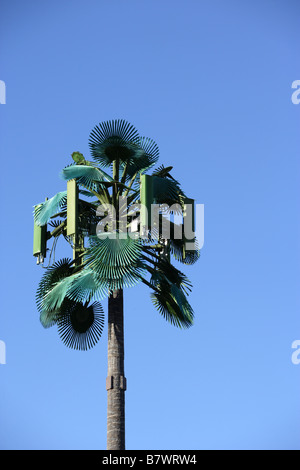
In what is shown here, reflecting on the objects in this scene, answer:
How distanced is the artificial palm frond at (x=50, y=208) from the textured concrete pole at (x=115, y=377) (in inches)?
110

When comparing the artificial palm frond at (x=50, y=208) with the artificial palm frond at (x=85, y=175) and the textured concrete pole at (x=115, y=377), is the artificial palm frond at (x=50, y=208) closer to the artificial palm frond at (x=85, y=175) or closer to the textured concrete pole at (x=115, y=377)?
the artificial palm frond at (x=85, y=175)

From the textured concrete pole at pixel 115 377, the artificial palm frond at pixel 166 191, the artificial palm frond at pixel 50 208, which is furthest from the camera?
the artificial palm frond at pixel 50 208

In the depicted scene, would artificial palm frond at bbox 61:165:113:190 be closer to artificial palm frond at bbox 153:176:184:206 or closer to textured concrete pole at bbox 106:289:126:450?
artificial palm frond at bbox 153:176:184:206

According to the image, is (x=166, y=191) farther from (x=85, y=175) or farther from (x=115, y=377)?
(x=115, y=377)

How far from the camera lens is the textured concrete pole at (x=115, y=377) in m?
25.1

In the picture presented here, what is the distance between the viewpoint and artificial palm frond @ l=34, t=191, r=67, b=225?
91.0 feet

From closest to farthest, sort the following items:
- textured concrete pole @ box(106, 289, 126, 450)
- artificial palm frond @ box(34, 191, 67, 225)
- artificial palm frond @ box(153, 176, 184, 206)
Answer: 1. textured concrete pole @ box(106, 289, 126, 450)
2. artificial palm frond @ box(153, 176, 184, 206)
3. artificial palm frond @ box(34, 191, 67, 225)

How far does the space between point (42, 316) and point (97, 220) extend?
2.84 meters

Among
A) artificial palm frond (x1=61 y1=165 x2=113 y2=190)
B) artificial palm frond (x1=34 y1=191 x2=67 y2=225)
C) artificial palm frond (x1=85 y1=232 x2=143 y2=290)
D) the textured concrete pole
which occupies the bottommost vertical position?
the textured concrete pole

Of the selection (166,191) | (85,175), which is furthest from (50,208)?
(166,191)

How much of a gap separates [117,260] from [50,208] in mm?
3015

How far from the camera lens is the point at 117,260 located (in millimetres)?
25734
